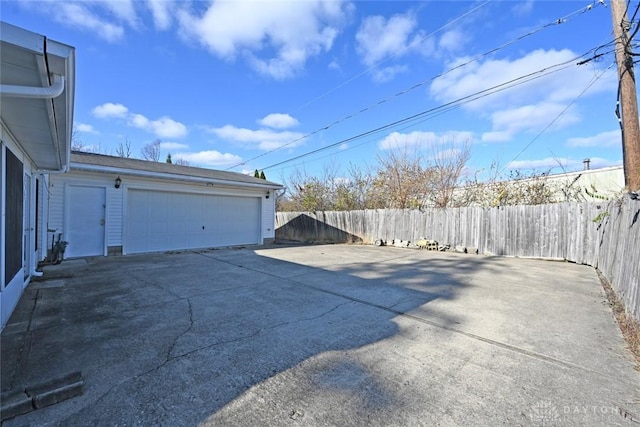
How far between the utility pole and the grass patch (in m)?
2.57

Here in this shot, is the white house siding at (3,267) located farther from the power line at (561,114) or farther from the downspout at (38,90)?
the power line at (561,114)

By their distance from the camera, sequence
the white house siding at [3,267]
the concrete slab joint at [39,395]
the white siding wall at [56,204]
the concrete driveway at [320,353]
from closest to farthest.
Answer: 1. the concrete slab joint at [39,395]
2. the concrete driveway at [320,353]
3. the white house siding at [3,267]
4. the white siding wall at [56,204]

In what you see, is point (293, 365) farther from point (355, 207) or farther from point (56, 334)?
point (355, 207)

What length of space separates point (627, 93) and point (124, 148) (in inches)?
1081

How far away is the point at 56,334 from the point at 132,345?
1.00 meters

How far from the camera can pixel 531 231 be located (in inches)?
356

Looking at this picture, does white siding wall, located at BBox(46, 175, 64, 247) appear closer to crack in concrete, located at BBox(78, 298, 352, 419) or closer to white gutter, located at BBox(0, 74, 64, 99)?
crack in concrete, located at BBox(78, 298, 352, 419)

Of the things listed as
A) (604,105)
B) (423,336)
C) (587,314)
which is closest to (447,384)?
(423,336)

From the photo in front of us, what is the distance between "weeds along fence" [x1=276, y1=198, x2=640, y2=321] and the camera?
14.0ft

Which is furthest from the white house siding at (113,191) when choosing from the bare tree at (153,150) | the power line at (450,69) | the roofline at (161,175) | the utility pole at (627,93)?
the bare tree at (153,150)

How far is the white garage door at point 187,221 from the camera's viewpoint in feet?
29.6

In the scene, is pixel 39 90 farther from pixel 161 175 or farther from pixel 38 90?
pixel 161 175

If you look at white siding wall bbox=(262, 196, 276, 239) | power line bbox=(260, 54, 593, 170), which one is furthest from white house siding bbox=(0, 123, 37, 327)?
power line bbox=(260, 54, 593, 170)

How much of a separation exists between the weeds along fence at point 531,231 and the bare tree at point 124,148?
17322 millimetres
